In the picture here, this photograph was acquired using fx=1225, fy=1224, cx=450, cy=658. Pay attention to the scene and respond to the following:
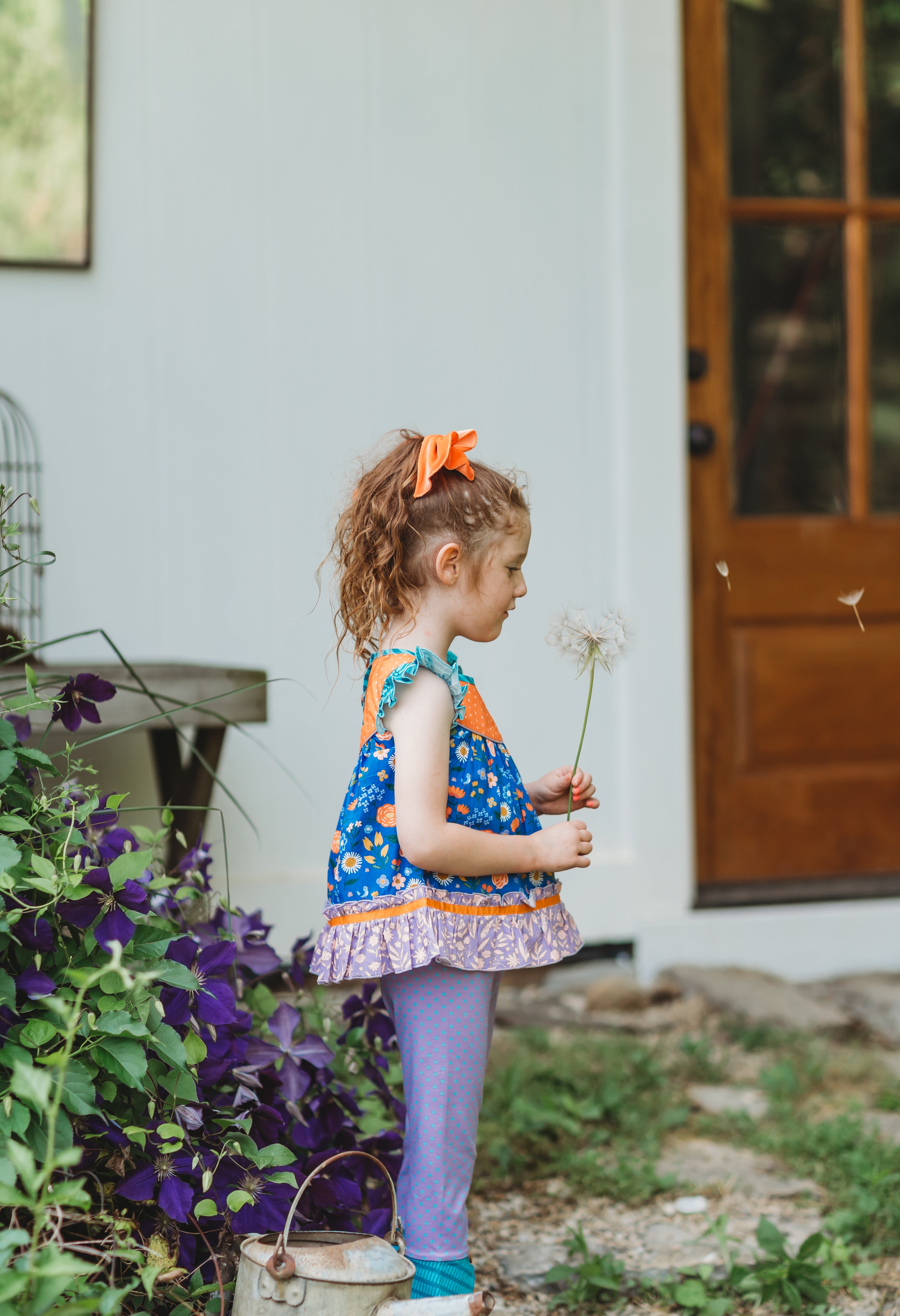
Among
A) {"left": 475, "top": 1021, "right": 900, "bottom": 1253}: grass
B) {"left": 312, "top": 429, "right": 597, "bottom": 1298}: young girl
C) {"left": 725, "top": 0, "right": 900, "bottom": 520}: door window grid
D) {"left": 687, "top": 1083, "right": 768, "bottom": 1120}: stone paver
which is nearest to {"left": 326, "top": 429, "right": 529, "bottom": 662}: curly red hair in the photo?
{"left": 312, "top": 429, "right": 597, "bottom": 1298}: young girl

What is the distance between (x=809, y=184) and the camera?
3.00 m

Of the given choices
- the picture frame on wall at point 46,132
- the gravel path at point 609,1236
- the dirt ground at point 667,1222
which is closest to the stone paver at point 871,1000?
the dirt ground at point 667,1222

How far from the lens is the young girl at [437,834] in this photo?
1.20 meters

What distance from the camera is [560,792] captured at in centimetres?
137

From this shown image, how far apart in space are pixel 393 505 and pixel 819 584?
6.42 ft

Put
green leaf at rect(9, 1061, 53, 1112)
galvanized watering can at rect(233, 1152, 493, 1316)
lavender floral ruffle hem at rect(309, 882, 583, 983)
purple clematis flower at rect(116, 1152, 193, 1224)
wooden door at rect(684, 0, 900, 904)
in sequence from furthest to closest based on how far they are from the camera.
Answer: wooden door at rect(684, 0, 900, 904)
lavender floral ruffle hem at rect(309, 882, 583, 983)
purple clematis flower at rect(116, 1152, 193, 1224)
galvanized watering can at rect(233, 1152, 493, 1316)
green leaf at rect(9, 1061, 53, 1112)

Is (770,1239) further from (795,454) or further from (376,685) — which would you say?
(795,454)

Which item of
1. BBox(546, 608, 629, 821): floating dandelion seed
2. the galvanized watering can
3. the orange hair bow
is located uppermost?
the orange hair bow

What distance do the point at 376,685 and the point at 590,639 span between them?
0.23 meters

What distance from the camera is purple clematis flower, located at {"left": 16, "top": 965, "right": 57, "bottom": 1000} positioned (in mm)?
1051

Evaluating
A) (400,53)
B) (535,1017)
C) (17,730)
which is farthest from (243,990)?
(400,53)

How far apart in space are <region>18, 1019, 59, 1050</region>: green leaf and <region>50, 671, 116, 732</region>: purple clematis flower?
0.31 m

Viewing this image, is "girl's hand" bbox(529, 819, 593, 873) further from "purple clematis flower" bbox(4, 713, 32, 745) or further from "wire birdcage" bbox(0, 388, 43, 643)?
"wire birdcage" bbox(0, 388, 43, 643)

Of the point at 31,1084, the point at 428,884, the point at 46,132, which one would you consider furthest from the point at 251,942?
the point at 46,132
